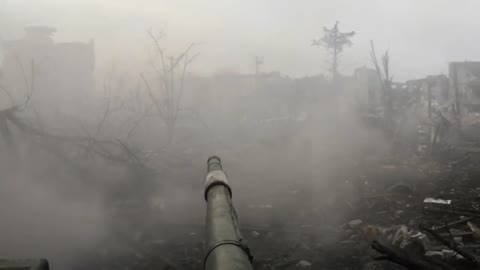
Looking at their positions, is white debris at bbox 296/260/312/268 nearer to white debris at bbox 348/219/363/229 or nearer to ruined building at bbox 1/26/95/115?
white debris at bbox 348/219/363/229

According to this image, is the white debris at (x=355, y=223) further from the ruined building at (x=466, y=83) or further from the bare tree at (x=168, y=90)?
the ruined building at (x=466, y=83)

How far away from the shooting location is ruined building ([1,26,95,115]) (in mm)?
20500

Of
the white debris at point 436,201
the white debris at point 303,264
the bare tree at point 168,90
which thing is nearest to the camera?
the white debris at point 303,264

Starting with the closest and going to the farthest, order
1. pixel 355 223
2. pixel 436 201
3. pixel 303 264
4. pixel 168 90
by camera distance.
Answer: pixel 303 264
pixel 355 223
pixel 436 201
pixel 168 90

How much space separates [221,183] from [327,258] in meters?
2.07

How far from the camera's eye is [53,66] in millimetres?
22578

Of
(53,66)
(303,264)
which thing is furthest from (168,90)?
(303,264)

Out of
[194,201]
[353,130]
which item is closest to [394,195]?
[194,201]

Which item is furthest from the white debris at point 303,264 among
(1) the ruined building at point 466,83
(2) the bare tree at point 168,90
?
(1) the ruined building at point 466,83

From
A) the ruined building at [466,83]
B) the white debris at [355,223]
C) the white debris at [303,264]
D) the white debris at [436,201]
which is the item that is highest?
the ruined building at [466,83]

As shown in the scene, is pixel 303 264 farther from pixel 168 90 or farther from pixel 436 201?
pixel 168 90

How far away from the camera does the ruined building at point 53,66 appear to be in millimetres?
20500

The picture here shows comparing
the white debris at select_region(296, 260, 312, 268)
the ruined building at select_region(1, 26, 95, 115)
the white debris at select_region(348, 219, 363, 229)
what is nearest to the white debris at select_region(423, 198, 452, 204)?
the white debris at select_region(348, 219, 363, 229)

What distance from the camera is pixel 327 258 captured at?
17.7 ft
